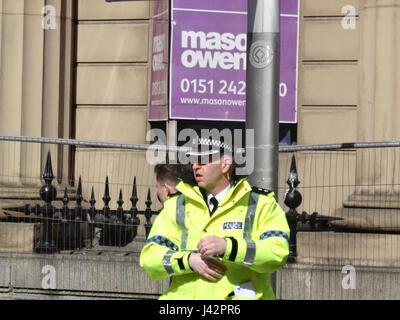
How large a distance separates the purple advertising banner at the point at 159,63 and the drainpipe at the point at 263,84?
612cm

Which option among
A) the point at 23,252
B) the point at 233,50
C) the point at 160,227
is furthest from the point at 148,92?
the point at 160,227

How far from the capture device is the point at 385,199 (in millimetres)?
9711

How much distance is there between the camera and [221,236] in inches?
189

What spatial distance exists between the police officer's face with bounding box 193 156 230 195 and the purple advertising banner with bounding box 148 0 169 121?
716cm

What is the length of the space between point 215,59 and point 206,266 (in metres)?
7.53

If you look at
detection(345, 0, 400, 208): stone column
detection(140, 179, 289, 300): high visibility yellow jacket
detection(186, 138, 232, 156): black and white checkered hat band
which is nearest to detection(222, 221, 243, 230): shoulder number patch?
detection(140, 179, 289, 300): high visibility yellow jacket

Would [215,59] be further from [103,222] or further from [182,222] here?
[182,222]

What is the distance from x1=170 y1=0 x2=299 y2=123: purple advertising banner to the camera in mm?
11930

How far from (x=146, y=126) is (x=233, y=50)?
5.42 feet

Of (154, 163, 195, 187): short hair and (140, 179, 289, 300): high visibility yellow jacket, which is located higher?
(154, 163, 195, 187): short hair

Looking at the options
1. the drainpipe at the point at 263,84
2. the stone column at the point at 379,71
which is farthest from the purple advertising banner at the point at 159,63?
the drainpipe at the point at 263,84

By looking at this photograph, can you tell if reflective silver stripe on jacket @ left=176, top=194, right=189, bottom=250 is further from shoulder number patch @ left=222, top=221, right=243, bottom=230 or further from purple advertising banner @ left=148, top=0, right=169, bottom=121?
purple advertising banner @ left=148, top=0, right=169, bottom=121

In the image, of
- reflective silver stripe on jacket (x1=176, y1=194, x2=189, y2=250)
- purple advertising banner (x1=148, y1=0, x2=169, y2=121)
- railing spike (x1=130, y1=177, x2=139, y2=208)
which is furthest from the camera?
purple advertising banner (x1=148, y1=0, x2=169, y2=121)

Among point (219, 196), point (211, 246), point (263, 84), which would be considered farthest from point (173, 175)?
point (211, 246)
